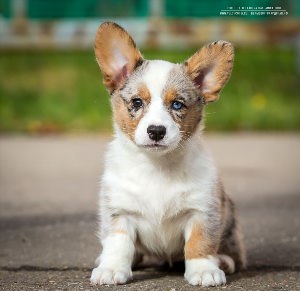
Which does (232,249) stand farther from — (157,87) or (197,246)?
(157,87)

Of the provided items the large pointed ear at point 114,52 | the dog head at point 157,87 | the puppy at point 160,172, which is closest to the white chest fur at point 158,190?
the puppy at point 160,172

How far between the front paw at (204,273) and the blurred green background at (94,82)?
6025 mm

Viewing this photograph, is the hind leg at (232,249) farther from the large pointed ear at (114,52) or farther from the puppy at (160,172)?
the large pointed ear at (114,52)

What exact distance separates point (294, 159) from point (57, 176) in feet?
8.76

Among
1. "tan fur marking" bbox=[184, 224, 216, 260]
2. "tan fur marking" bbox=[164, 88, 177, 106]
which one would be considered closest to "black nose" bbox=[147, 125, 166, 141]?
"tan fur marking" bbox=[164, 88, 177, 106]

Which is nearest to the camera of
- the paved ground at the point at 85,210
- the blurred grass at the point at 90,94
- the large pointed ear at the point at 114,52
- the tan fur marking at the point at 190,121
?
the tan fur marking at the point at 190,121

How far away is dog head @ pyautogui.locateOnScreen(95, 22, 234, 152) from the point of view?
172 inches

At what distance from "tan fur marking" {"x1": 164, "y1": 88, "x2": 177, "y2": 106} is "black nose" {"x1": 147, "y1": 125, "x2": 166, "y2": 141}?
0.20m

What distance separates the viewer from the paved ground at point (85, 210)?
468 cm

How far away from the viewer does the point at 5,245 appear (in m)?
5.57

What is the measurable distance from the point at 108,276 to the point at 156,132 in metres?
0.75

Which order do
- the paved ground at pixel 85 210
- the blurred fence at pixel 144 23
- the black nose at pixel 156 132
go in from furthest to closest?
the blurred fence at pixel 144 23 < the paved ground at pixel 85 210 < the black nose at pixel 156 132

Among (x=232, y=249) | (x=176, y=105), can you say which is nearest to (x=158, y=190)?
(x=176, y=105)

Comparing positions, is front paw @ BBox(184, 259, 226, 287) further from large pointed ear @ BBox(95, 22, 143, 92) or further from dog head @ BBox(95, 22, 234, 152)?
large pointed ear @ BBox(95, 22, 143, 92)
